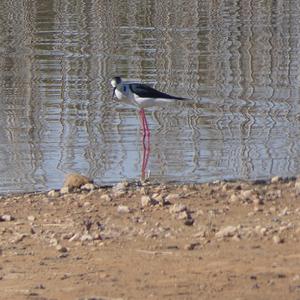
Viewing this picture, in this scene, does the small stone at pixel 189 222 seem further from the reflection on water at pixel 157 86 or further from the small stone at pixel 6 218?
the reflection on water at pixel 157 86

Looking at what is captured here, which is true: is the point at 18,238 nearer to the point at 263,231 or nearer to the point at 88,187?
the point at 263,231

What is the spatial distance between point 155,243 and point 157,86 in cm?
811

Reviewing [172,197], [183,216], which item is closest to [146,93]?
[172,197]

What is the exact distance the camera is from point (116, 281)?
22.5 feet

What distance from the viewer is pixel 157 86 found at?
1567cm

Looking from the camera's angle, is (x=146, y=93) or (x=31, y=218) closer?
(x=31, y=218)

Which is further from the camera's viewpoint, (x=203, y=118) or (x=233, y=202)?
(x=203, y=118)

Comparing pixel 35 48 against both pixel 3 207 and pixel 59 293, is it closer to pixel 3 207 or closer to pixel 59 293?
pixel 3 207

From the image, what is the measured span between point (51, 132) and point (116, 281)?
5.92 m

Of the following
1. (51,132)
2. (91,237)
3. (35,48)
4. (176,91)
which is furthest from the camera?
(35,48)

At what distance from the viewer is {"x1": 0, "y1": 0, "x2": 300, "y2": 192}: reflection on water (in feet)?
36.9

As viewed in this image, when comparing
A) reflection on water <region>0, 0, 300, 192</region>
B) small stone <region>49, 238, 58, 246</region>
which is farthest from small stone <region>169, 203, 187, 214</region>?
reflection on water <region>0, 0, 300, 192</region>

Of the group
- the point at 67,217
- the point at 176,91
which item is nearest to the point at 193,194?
the point at 67,217

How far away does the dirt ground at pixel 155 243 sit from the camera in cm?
670
